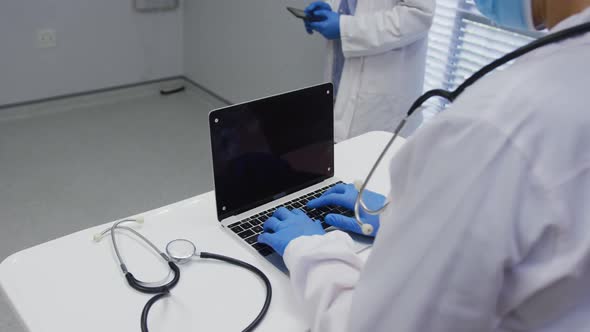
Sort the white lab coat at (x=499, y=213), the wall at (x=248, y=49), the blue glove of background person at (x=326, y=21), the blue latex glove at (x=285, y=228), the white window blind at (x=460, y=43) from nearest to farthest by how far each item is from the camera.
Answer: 1. the white lab coat at (x=499, y=213)
2. the blue latex glove at (x=285, y=228)
3. the blue glove of background person at (x=326, y=21)
4. the white window blind at (x=460, y=43)
5. the wall at (x=248, y=49)

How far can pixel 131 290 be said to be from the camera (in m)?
0.85

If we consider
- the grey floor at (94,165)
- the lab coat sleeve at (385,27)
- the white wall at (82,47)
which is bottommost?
the grey floor at (94,165)

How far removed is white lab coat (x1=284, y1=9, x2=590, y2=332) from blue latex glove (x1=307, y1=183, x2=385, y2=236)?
43 centimetres

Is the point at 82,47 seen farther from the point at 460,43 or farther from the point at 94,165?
the point at 460,43

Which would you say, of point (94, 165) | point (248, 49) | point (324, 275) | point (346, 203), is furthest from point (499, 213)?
point (248, 49)

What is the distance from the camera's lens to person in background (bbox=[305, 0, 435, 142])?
1758mm

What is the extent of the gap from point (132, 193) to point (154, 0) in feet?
4.71

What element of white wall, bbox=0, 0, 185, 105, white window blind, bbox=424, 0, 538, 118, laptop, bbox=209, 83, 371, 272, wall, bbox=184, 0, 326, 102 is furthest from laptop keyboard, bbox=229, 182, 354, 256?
white wall, bbox=0, 0, 185, 105

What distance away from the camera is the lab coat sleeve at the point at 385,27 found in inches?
68.7

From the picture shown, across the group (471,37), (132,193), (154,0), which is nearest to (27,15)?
(154,0)

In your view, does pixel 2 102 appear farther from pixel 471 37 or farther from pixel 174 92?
pixel 471 37

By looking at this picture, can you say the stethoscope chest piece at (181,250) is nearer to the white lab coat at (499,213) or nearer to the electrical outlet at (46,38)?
the white lab coat at (499,213)

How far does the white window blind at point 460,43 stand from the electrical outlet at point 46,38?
2109 mm

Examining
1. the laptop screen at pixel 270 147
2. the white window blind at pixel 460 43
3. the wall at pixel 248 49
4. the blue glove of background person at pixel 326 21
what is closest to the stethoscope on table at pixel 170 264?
the laptop screen at pixel 270 147
